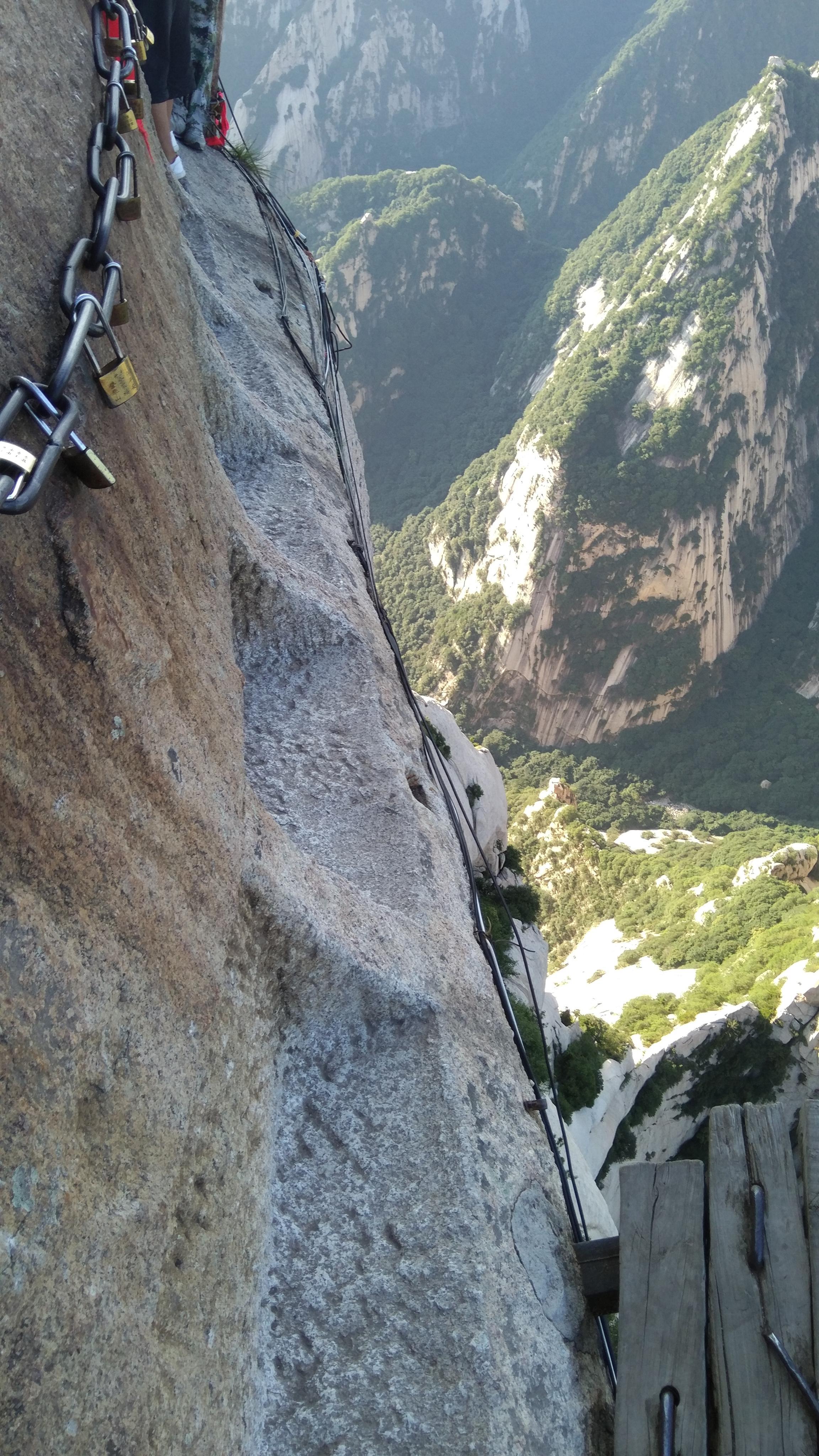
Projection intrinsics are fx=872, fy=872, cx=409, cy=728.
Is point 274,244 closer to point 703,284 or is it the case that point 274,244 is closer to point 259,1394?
point 259,1394

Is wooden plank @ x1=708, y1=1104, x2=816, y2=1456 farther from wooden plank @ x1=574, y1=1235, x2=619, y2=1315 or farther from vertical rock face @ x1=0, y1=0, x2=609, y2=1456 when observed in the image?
vertical rock face @ x1=0, y1=0, x2=609, y2=1456

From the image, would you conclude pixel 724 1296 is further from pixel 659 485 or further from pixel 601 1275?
pixel 659 485

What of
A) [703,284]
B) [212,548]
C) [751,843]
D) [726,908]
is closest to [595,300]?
[703,284]

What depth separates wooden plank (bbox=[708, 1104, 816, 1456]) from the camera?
244cm

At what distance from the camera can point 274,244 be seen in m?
8.81

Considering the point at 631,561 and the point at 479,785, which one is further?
the point at 631,561

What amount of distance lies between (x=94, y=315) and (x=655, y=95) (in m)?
111

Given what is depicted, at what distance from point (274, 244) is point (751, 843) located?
1344 inches

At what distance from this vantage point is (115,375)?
2.12 metres

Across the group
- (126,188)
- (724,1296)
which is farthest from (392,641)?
(724,1296)

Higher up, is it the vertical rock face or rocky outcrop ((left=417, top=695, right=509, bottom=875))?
rocky outcrop ((left=417, top=695, right=509, bottom=875))

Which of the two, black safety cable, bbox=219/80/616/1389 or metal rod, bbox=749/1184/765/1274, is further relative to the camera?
black safety cable, bbox=219/80/616/1389

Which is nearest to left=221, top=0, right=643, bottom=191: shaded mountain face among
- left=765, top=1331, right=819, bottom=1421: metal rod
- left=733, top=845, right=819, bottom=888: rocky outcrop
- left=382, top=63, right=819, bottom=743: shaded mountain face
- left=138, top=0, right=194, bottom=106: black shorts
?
left=382, top=63, right=819, bottom=743: shaded mountain face

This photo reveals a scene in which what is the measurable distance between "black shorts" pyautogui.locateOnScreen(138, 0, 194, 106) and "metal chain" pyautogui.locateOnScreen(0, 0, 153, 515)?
2818 mm
